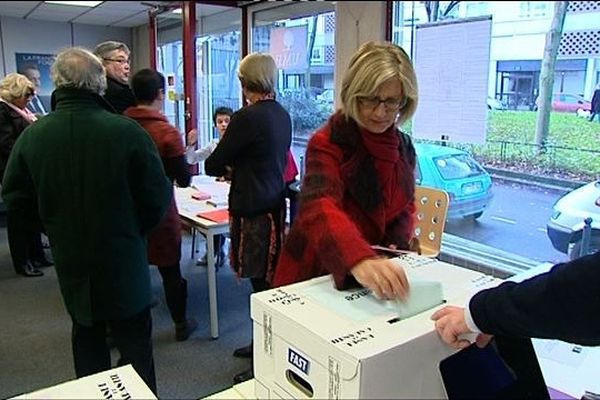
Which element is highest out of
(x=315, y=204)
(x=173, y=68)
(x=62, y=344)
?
(x=173, y=68)

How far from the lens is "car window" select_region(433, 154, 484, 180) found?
2.39 metres

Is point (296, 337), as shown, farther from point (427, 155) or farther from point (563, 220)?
point (427, 155)

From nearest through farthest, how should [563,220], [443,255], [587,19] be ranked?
[587,19] < [563,220] < [443,255]

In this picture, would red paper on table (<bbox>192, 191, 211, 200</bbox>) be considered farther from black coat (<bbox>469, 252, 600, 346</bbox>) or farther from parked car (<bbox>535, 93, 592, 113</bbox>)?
black coat (<bbox>469, 252, 600, 346</bbox>)

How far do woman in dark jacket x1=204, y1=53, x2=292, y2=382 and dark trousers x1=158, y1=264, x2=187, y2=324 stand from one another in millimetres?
413

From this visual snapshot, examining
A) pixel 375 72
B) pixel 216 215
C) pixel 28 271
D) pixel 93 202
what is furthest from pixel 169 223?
pixel 28 271

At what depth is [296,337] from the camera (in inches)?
29.0

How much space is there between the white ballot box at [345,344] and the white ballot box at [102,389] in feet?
0.73

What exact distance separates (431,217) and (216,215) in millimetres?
1104

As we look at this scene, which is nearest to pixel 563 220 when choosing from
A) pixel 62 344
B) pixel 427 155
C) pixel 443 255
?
pixel 443 255

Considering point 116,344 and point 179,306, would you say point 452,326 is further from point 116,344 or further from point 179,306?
point 179,306

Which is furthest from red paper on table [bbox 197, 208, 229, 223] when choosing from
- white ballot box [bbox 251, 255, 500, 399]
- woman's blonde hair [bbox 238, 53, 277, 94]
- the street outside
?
white ballot box [bbox 251, 255, 500, 399]

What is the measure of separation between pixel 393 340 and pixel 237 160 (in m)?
1.50

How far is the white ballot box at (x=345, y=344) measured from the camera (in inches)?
25.8
